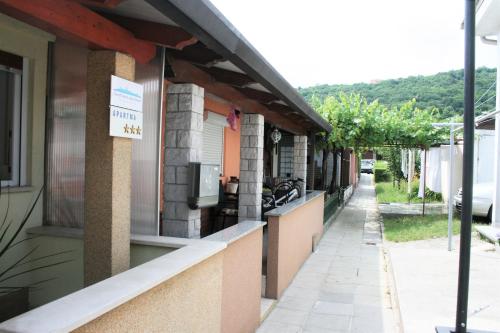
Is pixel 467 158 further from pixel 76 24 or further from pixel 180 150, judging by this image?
pixel 180 150

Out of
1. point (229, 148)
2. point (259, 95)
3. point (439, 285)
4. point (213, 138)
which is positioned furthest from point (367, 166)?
point (259, 95)

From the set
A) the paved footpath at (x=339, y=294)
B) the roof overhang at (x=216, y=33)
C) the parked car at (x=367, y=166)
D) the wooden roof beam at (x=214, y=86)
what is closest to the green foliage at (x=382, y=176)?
the parked car at (x=367, y=166)

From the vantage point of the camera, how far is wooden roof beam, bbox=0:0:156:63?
7.14ft

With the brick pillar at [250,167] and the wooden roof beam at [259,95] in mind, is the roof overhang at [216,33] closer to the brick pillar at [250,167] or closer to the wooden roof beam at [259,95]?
the wooden roof beam at [259,95]

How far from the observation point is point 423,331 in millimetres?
4633

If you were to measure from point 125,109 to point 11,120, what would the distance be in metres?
1.52

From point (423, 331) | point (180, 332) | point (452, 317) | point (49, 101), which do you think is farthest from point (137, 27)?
point (452, 317)

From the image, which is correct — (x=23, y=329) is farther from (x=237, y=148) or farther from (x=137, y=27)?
(x=237, y=148)

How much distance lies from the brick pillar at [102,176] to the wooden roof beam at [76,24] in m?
0.12

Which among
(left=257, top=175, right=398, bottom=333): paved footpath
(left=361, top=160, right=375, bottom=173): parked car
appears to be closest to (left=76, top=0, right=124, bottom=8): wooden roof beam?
(left=257, top=175, right=398, bottom=333): paved footpath

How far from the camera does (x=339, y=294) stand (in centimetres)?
638

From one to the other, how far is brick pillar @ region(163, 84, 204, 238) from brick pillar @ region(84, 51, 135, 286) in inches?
41.3

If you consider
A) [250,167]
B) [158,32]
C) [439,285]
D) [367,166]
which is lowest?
[439,285]

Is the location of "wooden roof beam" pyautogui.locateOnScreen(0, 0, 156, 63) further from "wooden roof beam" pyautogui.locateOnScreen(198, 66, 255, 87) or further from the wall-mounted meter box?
"wooden roof beam" pyautogui.locateOnScreen(198, 66, 255, 87)
